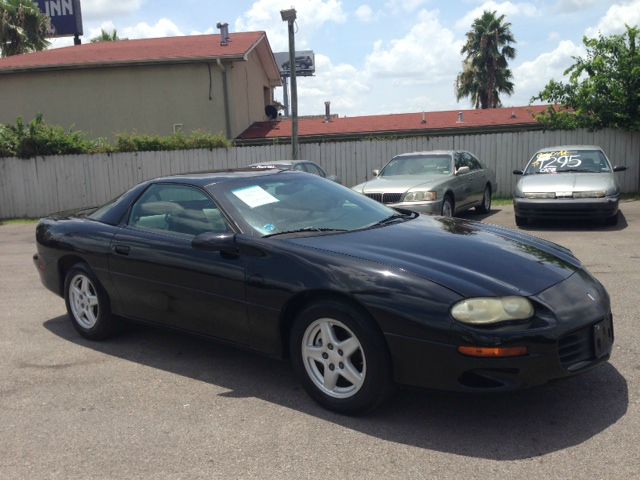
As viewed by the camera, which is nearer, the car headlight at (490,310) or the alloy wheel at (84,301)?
the car headlight at (490,310)

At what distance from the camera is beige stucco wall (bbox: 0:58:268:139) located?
22156 mm

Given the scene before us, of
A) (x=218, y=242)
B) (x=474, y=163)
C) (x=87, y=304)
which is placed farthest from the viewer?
(x=474, y=163)

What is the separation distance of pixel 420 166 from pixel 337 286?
886 cm

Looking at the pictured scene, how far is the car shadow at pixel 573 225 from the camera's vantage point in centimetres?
1091

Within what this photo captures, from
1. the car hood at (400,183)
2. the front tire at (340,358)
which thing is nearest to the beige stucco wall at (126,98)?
the car hood at (400,183)

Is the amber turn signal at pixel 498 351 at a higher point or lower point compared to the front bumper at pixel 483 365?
higher

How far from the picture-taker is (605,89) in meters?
16.7

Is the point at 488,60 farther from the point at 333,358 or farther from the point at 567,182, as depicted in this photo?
the point at 333,358

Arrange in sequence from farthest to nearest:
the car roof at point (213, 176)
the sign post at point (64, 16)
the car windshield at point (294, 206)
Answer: the sign post at point (64, 16) → the car roof at point (213, 176) → the car windshield at point (294, 206)

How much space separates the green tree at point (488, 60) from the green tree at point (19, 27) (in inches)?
967

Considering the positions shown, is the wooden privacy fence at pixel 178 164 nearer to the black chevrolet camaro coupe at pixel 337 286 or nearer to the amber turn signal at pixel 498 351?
the black chevrolet camaro coupe at pixel 337 286

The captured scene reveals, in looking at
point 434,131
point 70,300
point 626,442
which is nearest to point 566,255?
point 626,442

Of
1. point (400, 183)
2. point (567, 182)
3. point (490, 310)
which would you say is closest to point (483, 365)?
point (490, 310)

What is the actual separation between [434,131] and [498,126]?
2176 millimetres
